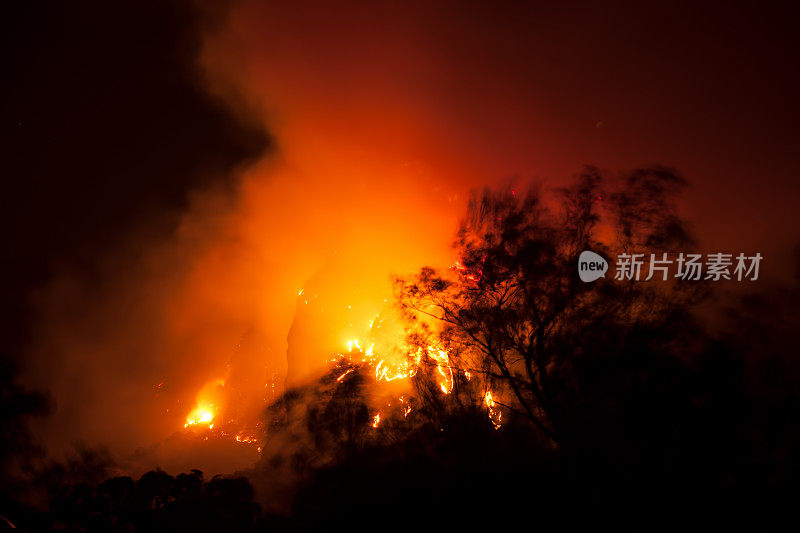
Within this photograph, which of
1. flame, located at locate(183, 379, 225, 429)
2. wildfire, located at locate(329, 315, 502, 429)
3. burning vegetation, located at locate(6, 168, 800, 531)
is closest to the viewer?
burning vegetation, located at locate(6, 168, 800, 531)

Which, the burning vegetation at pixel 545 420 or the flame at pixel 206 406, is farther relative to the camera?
the flame at pixel 206 406

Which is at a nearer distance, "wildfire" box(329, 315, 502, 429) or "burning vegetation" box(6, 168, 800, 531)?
"burning vegetation" box(6, 168, 800, 531)

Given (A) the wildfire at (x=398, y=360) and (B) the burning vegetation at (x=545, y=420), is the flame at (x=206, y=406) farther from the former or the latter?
(B) the burning vegetation at (x=545, y=420)

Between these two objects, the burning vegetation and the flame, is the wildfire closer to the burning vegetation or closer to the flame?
the burning vegetation

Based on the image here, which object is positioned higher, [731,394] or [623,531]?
[731,394]

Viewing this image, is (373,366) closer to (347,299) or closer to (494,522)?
(347,299)

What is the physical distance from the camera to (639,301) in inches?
535

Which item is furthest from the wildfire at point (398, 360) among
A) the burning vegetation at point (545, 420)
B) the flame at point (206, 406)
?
the flame at point (206, 406)

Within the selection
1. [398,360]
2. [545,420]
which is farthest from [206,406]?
[545,420]

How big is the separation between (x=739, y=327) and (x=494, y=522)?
1199 cm

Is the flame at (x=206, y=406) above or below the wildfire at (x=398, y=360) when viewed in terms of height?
below

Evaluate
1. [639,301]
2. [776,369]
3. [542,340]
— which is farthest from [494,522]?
[776,369]

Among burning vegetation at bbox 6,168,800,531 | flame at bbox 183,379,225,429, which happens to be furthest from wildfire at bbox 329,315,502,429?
flame at bbox 183,379,225,429

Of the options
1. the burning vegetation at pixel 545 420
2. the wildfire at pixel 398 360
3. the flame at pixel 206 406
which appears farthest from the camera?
the flame at pixel 206 406
